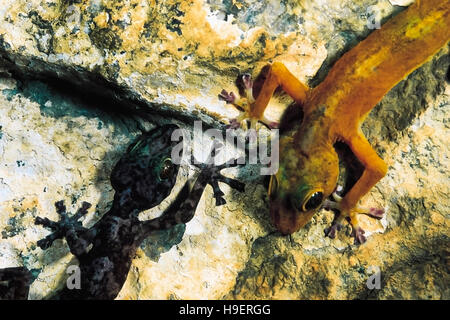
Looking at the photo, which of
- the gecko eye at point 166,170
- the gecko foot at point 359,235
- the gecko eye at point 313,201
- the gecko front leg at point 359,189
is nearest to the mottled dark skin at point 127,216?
the gecko eye at point 166,170

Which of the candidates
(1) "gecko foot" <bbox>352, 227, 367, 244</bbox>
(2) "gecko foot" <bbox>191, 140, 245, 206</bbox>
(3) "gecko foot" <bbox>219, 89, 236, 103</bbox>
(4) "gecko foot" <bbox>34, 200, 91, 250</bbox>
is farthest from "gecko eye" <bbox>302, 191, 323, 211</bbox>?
(4) "gecko foot" <bbox>34, 200, 91, 250</bbox>

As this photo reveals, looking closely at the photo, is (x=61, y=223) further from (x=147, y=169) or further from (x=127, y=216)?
(x=147, y=169)

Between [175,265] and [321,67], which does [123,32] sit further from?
[175,265]

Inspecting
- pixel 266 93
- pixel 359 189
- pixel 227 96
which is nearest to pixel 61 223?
pixel 227 96

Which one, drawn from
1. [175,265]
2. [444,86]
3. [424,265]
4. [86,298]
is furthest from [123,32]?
[424,265]

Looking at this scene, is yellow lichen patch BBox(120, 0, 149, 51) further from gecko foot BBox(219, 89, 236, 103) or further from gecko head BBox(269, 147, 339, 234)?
gecko head BBox(269, 147, 339, 234)

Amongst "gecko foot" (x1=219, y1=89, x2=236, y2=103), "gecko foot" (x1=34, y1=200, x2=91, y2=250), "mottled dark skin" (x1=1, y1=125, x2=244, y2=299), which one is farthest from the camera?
"gecko foot" (x1=34, y1=200, x2=91, y2=250)
